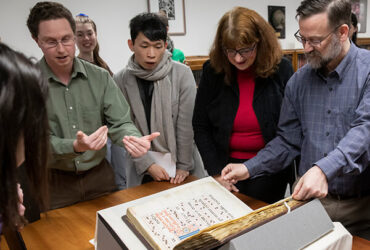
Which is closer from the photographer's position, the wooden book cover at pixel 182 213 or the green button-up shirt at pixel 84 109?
the wooden book cover at pixel 182 213

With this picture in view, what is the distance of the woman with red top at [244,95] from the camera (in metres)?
1.49

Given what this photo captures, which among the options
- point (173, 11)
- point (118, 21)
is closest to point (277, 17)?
point (173, 11)

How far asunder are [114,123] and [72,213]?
50cm

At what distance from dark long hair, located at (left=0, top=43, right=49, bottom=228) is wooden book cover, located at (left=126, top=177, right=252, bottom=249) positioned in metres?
0.34

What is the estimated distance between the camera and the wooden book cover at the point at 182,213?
0.84 metres

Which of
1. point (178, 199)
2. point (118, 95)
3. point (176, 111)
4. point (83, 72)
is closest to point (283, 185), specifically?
point (176, 111)

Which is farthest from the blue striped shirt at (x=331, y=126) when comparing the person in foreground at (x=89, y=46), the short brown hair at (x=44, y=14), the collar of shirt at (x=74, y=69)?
the person in foreground at (x=89, y=46)

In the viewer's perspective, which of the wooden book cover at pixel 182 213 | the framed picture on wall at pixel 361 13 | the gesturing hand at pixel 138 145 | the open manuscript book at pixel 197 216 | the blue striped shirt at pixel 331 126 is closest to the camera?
the open manuscript book at pixel 197 216

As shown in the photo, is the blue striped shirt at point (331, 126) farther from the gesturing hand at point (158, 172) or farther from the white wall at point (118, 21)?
the white wall at point (118, 21)

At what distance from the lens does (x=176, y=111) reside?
1910 millimetres

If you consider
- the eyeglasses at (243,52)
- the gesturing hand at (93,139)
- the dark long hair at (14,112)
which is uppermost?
the eyeglasses at (243,52)

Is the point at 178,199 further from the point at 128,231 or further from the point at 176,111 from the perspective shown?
the point at 176,111

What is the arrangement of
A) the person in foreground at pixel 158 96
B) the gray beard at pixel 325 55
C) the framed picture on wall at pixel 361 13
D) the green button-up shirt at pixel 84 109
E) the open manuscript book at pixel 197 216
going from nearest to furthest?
1. the open manuscript book at pixel 197 216
2. the gray beard at pixel 325 55
3. the green button-up shirt at pixel 84 109
4. the person in foreground at pixel 158 96
5. the framed picture on wall at pixel 361 13

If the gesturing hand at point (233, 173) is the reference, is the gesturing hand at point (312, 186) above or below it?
above
